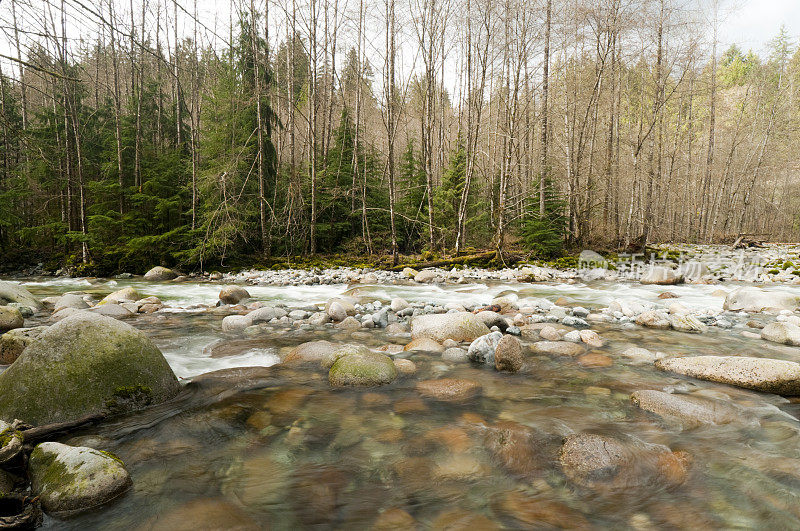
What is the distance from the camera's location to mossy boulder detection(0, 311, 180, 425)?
8.36 ft

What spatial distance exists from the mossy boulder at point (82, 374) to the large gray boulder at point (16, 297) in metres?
5.31

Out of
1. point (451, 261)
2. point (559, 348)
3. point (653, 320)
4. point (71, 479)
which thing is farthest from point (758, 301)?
point (71, 479)

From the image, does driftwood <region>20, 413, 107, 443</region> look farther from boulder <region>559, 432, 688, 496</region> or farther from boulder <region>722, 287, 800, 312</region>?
boulder <region>722, 287, 800, 312</region>

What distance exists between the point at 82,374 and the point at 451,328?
152 inches

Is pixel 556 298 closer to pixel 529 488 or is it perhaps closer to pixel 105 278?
pixel 529 488

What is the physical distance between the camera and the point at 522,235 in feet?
43.7

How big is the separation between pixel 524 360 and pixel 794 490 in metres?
2.28

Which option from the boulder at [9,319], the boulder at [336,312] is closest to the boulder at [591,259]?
the boulder at [336,312]

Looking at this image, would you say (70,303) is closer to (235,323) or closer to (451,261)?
(235,323)

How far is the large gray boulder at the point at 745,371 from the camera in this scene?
10.8ft

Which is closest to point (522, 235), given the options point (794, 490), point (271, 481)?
point (794, 490)

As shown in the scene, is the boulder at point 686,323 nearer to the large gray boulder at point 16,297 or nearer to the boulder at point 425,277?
the boulder at point 425,277

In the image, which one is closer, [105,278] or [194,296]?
[194,296]

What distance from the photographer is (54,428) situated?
238 cm
